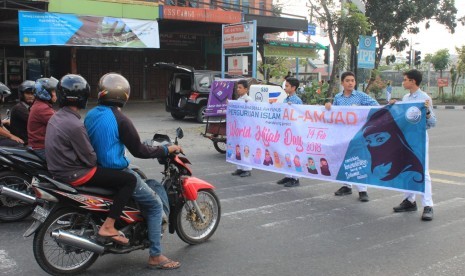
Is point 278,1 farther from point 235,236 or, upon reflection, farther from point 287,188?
point 235,236

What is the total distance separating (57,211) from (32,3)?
14.9 meters

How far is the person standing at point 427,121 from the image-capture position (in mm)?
6051

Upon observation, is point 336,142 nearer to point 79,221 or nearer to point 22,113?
point 79,221

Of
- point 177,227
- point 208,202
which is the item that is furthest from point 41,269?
point 208,202

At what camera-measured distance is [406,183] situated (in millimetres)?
6258

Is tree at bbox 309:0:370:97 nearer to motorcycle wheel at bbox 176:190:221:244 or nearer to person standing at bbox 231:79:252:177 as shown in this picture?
person standing at bbox 231:79:252:177

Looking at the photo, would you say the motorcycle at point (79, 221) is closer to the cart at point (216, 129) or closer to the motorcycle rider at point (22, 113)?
the motorcycle rider at point (22, 113)

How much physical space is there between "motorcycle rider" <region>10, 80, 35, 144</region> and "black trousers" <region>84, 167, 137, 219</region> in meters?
2.73

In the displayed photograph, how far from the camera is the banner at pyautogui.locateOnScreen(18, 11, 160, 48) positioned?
54.9 ft

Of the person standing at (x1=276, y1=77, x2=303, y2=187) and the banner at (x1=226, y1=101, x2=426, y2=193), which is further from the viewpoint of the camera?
the person standing at (x1=276, y1=77, x2=303, y2=187)

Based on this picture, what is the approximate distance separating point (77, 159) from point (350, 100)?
4.35m

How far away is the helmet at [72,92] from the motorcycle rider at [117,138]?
0.44ft

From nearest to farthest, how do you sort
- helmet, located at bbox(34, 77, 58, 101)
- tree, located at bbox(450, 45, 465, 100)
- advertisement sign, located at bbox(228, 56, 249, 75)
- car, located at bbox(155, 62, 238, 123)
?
helmet, located at bbox(34, 77, 58, 101) < advertisement sign, located at bbox(228, 56, 249, 75) < car, located at bbox(155, 62, 238, 123) < tree, located at bbox(450, 45, 465, 100)

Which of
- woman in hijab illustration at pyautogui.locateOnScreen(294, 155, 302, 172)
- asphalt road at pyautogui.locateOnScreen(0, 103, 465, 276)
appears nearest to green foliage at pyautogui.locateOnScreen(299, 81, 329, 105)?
asphalt road at pyautogui.locateOnScreen(0, 103, 465, 276)
